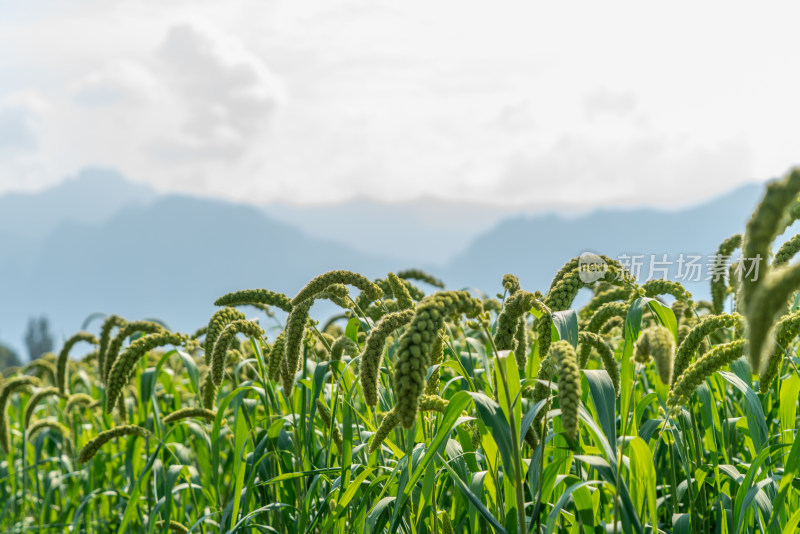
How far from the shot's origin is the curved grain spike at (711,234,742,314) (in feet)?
12.6

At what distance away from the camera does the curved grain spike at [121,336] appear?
11.8ft

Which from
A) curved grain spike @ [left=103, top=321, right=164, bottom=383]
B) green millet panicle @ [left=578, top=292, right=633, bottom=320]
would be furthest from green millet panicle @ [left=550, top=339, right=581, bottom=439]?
curved grain spike @ [left=103, top=321, right=164, bottom=383]

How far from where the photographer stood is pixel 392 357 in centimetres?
354

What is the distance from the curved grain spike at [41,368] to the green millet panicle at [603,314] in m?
5.03

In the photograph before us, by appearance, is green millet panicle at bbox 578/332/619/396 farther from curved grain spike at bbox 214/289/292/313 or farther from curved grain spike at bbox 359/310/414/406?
curved grain spike at bbox 214/289/292/313

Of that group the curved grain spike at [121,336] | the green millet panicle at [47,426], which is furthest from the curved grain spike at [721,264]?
the green millet panicle at [47,426]

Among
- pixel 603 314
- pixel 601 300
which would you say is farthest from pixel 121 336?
pixel 601 300

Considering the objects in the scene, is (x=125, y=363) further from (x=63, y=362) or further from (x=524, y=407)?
(x=63, y=362)

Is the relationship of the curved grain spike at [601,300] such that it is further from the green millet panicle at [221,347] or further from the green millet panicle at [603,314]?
the green millet panicle at [221,347]

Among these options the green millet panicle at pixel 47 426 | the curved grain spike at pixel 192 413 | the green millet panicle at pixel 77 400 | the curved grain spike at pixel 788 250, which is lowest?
the green millet panicle at pixel 47 426

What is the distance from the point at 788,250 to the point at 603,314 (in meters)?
0.77

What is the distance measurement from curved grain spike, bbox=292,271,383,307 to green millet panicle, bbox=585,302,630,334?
1.00 m

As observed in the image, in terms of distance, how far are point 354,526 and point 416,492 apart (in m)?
0.26

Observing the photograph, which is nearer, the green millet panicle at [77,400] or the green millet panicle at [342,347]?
the green millet panicle at [342,347]
